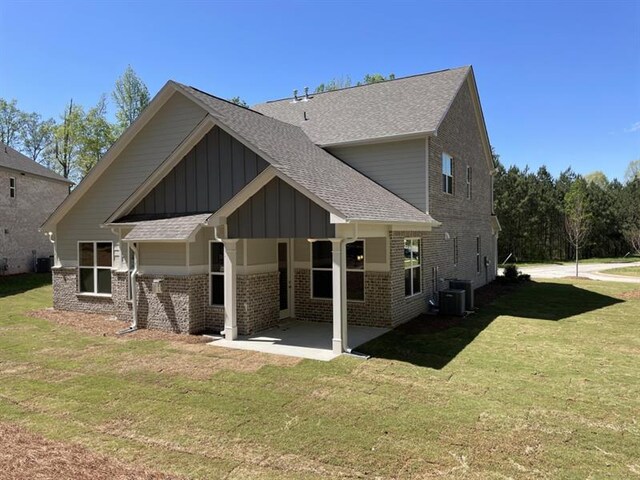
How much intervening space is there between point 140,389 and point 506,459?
569 centimetres

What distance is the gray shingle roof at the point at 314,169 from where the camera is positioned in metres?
9.64

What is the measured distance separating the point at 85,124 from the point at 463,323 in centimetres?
3927

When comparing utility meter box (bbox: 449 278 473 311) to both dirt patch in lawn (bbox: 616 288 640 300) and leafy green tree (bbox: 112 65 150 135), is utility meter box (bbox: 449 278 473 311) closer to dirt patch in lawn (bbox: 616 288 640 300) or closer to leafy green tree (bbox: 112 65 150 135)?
dirt patch in lawn (bbox: 616 288 640 300)

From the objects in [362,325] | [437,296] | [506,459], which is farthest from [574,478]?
[437,296]

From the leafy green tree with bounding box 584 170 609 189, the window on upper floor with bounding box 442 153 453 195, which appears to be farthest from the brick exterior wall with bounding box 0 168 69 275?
the leafy green tree with bounding box 584 170 609 189

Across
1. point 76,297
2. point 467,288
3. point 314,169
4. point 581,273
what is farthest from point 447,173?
point 581,273

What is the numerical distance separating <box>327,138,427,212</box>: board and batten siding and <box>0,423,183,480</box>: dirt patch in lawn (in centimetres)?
1070

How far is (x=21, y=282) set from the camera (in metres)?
22.8

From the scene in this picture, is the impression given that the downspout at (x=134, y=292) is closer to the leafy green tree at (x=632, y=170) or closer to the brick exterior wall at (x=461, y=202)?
the brick exterior wall at (x=461, y=202)

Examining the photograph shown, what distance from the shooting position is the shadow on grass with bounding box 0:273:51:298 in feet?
66.2

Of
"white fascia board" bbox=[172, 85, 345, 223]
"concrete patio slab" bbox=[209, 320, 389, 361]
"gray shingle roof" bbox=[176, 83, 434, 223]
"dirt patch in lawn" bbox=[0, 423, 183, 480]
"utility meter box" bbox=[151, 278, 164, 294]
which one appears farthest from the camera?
"utility meter box" bbox=[151, 278, 164, 294]

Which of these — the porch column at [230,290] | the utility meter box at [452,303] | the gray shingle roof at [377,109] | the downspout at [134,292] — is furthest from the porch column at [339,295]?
the downspout at [134,292]

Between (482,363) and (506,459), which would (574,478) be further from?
(482,363)

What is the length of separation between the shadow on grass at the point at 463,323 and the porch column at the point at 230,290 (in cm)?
330
